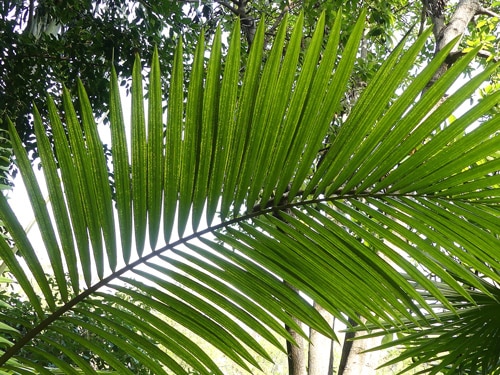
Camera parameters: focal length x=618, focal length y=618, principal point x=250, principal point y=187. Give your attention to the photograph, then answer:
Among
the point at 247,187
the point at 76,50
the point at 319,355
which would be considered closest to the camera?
the point at 247,187

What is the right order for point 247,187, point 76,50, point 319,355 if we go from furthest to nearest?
point 76,50
point 319,355
point 247,187

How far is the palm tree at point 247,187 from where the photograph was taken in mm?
745

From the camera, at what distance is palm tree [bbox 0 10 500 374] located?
0.75 metres

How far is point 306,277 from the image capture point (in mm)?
761

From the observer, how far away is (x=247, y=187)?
2.65 feet

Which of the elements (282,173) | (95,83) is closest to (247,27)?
(95,83)

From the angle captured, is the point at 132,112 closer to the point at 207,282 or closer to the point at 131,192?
the point at 131,192

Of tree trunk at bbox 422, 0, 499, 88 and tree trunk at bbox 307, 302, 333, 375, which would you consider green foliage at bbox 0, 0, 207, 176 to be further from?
tree trunk at bbox 307, 302, 333, 375

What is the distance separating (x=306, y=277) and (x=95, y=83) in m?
2.90

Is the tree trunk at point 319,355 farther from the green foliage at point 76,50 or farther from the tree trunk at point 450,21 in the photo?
the green foliage at point 76,50

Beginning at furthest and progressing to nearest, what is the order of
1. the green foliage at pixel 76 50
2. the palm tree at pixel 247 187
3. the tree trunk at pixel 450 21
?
the green foliage at pixel 76 50, the tree trunk at pixel 450 21, the palm tree at pixel 247 187

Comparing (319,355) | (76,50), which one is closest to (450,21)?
(319,355)

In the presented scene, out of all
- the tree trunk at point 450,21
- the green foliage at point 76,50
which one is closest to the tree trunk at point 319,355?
the tree trunk at point 450,21

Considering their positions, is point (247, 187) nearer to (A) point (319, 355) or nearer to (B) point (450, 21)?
(A) point (319, 355)
